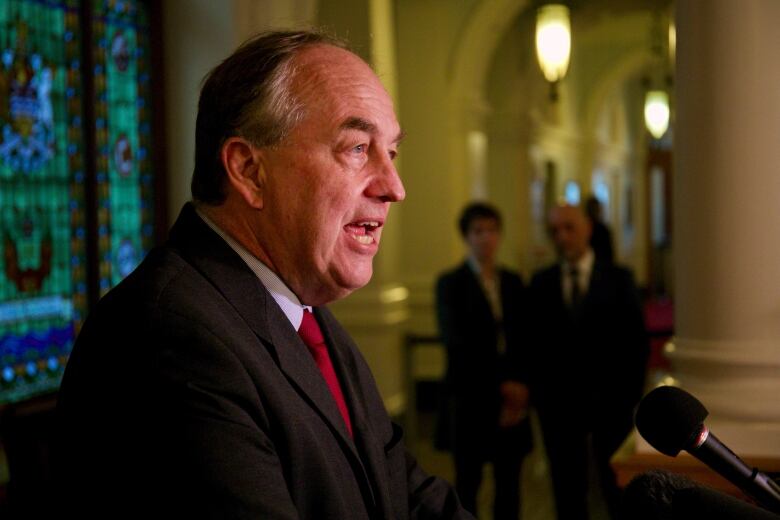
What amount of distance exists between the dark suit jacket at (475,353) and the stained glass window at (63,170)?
1.61 m

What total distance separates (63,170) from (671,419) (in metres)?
3.57

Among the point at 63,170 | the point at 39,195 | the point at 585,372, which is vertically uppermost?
the point at 63,170

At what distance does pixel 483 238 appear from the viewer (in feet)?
15.1

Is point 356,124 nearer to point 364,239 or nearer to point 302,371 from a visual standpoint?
point 364,239

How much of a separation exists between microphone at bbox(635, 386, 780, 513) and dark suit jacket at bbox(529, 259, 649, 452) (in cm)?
293

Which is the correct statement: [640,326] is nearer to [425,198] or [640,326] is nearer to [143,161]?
[143,161]

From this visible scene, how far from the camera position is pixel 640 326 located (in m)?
4.30

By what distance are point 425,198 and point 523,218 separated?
8.96ft

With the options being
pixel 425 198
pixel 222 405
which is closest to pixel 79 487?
pixel 222 405

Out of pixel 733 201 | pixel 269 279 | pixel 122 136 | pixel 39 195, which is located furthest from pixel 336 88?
pixel 122 136

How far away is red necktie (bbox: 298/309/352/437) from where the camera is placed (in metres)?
1.63

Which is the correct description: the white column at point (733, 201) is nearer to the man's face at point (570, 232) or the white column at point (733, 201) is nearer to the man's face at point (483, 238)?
the man's face at point (570, 232)

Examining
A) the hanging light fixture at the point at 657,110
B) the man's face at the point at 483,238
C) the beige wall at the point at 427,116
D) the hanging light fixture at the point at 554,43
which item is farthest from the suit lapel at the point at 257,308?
the hanging light fixture at the point at 657,110

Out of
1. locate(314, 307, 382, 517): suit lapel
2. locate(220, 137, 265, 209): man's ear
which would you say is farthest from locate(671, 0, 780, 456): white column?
locate(220, 137, 265, 209): man's ear
